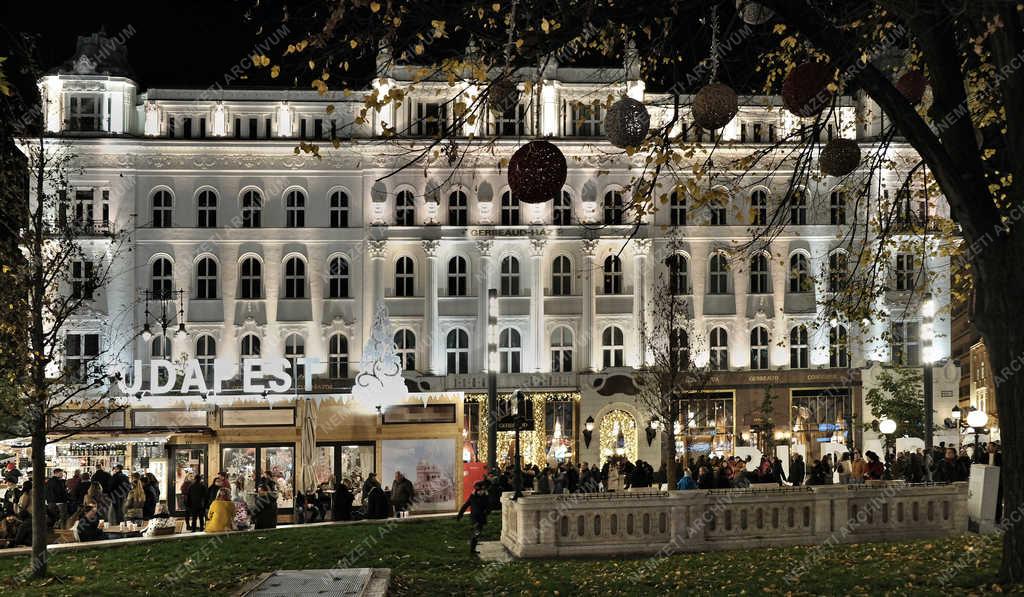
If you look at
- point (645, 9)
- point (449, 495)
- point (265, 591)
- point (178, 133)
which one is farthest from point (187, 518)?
point (178, 133)

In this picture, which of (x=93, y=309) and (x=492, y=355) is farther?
(x=93, y=309)

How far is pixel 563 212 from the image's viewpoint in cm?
4903

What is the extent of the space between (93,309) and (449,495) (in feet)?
65.2

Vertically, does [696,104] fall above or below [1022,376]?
above

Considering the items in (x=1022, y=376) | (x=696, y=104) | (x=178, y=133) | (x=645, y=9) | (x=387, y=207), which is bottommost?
(x=1022, y=376)

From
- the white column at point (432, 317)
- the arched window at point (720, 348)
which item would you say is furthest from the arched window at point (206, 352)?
the arched window at point (720, 348)

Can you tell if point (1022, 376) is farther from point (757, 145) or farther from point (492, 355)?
point (757, 145)

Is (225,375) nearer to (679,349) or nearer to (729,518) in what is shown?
(679,349)

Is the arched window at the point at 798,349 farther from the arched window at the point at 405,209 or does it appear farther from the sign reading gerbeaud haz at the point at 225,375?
the sign reading gerbeaud haz at the point at 225,375

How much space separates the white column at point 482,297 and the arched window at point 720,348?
9.30 metres

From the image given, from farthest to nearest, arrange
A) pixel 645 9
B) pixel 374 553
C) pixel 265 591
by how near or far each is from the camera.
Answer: pixel 374 553, pixel 265 591, pixel 645 9

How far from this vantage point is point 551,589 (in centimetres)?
1339

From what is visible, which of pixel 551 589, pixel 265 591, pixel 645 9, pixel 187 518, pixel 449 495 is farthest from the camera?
pixel 449 495

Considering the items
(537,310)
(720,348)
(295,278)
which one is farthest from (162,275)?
(720,348)
